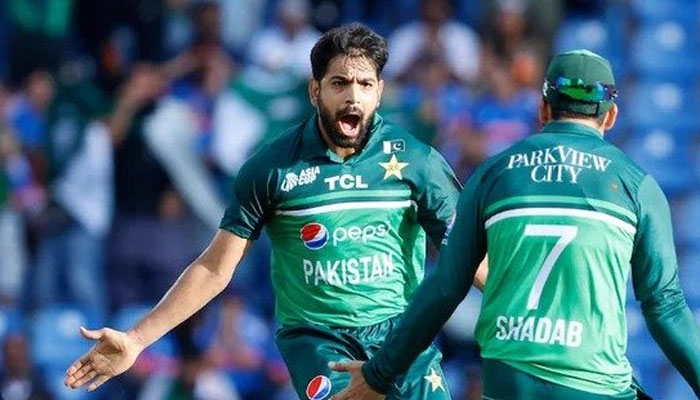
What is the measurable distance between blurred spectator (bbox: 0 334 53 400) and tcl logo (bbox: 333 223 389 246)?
7.47 meters

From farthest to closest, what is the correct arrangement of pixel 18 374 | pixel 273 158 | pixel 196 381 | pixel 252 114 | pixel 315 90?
pixel 252 114 < pixel 18 374 < pixel 196 381 < pixel 315 90 < pixel 273 158

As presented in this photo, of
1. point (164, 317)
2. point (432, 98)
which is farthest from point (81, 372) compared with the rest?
point (432, 98)

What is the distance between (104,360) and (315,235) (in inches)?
44.3

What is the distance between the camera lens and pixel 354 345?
7.73 meters

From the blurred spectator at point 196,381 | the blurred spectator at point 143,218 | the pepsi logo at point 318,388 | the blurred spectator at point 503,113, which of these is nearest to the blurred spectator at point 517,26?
the blurred spectator at point 503,113

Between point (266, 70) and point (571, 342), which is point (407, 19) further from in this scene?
point (571, 342)

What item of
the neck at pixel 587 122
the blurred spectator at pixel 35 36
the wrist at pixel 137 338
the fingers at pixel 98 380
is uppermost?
the blurred spectator at pixel 35 36

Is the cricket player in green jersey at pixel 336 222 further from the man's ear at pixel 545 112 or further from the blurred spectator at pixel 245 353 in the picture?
the blurred spectator at pixel 245 353

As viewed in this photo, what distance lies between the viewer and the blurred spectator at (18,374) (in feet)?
Result: 48.1

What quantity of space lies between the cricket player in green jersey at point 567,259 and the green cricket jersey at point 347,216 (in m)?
1.49

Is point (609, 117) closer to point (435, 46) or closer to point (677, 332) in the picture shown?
point (677, 332)

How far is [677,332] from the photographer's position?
615 centimetres

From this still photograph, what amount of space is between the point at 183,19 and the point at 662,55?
4.36m

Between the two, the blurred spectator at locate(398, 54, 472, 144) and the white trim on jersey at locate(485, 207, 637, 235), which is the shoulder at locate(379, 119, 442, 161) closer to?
the white trim on jersey at locate(485, 207, 637, 235)
